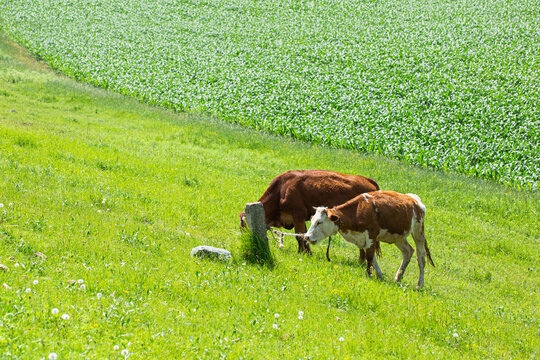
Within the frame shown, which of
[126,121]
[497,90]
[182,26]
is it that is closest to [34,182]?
[126,121]

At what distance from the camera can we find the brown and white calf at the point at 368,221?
10445 millimetres

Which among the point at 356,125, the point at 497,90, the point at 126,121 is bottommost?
the point at 126,121

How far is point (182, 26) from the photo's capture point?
172 feet

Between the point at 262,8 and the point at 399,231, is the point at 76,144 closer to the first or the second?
the point at 399,231

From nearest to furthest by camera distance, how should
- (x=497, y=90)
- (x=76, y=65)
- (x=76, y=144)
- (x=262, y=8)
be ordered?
1. (x=76, y=144)
2. (x=497, y=90)
3. (x=76, y=65)
4. (x=262, y=8)

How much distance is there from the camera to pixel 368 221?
1074cm

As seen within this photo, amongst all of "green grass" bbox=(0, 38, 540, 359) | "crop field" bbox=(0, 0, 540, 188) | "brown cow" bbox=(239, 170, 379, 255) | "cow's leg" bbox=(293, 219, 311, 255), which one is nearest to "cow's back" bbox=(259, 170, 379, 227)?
"brown cow" bbox=(239, 170, 379, 255)

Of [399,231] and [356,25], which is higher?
[356,25]

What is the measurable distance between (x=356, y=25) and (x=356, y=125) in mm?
23067

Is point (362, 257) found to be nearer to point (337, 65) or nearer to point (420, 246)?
point (420, 246)

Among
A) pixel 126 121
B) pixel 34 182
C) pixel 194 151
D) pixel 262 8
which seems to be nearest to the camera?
pixel 34 182

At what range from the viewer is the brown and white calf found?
10.4 m

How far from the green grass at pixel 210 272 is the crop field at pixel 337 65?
5.29m

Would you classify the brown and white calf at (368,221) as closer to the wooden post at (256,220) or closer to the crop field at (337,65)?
the wooden post at (256,220)
